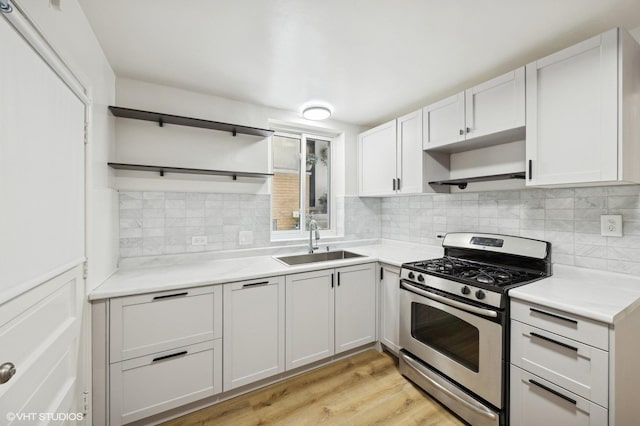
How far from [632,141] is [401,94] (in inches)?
60.8

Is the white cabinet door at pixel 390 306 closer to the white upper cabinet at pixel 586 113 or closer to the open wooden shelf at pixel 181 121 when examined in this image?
the white upper cabinet at pixel 586 113

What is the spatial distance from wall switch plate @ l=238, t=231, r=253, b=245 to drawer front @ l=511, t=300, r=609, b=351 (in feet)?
6.87

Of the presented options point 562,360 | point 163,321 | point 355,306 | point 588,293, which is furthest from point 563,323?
point 163,321

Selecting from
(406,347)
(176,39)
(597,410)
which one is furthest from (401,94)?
(597,410)

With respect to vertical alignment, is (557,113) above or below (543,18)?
below

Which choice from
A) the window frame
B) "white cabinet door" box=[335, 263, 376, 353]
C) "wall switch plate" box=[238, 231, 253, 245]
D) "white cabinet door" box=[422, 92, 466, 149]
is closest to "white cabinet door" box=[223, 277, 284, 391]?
"white cabinet door" box=[335, 263, 376, 353]

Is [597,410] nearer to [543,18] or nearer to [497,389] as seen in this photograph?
[497,389]

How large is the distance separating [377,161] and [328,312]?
169cm

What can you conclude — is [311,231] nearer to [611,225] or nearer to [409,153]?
[409,153]

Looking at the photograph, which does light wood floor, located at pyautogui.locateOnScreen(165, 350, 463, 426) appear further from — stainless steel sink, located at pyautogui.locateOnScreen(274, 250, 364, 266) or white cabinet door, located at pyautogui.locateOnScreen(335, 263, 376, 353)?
stainless steel sink, located at pyautogui.locateOnScreen(274, 250, 364, 266)

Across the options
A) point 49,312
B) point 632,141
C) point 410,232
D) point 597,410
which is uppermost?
point 632,141

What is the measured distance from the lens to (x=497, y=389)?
1548 mm

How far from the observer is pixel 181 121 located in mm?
2184

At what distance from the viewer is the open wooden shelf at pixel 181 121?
6.42 feet
